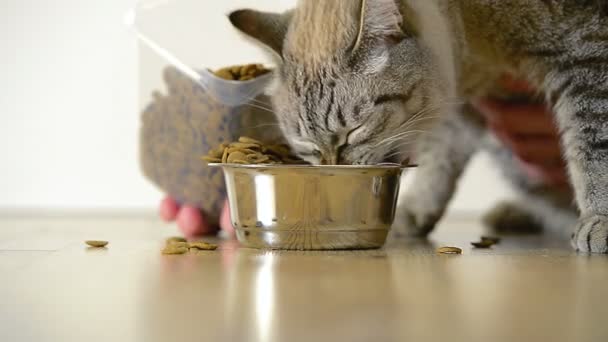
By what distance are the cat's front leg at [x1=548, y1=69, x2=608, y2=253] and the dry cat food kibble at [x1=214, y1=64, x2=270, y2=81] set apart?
614 mm

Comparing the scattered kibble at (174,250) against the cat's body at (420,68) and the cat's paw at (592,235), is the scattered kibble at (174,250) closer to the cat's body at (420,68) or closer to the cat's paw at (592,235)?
the cat's body at (420,68)

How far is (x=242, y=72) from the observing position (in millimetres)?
1671

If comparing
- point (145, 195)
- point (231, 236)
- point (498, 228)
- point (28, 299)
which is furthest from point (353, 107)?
point (145, 195)

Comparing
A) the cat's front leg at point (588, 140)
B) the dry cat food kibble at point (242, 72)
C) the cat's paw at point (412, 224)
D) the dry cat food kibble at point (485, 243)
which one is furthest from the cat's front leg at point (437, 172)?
the dry cat food kibble at point (242, 72)

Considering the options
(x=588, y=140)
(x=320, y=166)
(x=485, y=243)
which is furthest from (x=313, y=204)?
(x=588, y=140)

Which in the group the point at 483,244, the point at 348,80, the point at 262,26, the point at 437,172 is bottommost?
the point at 483,244

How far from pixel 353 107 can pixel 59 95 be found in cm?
144

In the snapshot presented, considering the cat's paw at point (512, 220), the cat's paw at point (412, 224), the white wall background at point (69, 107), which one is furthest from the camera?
the white wall background at point (69, 107)

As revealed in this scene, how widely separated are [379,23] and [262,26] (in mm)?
287

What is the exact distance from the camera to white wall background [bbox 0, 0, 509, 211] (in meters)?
2.54

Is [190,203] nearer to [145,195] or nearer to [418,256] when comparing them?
[418,256]

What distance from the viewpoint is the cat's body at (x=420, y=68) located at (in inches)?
57.2

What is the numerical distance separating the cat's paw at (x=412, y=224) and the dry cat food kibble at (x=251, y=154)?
0.38 metres

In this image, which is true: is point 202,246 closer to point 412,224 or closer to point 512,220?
point 412,224
